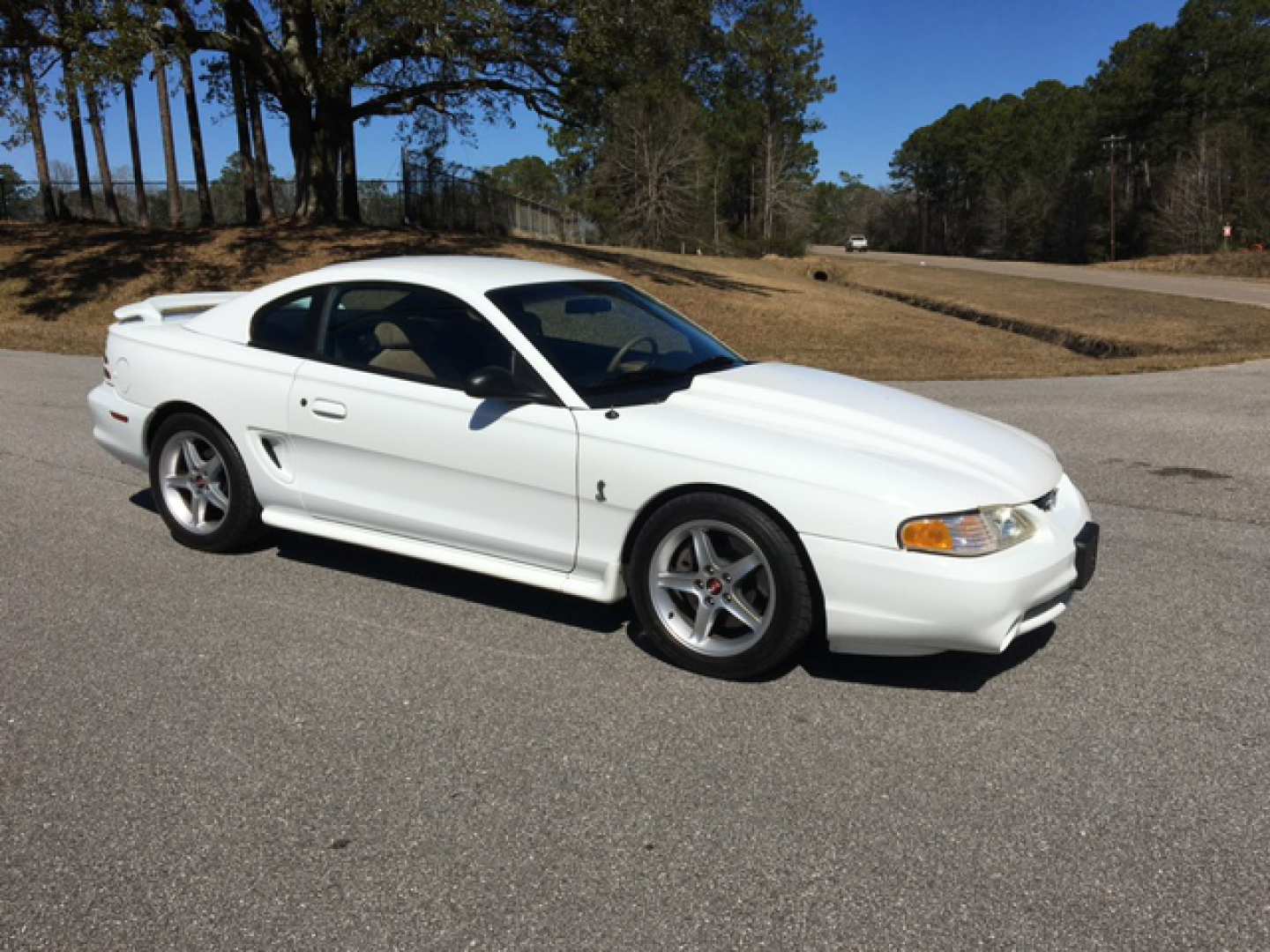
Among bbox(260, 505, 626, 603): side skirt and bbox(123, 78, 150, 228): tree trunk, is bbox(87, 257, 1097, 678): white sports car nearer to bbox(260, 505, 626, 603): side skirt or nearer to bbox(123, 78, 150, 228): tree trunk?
bbox(260, 505, 626, 603): side skirt

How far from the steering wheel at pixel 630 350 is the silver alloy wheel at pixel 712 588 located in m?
0.96

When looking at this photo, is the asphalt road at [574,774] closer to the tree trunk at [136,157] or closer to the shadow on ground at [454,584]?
the shadow on ground at [454,584]

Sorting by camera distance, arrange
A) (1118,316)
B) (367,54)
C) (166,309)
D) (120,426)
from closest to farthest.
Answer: (120,426)
(166,309)
(367,54)
(1118,316)

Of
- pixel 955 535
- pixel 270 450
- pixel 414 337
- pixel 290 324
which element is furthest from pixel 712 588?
pixel 290 324

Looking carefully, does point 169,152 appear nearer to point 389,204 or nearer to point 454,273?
point 389,204

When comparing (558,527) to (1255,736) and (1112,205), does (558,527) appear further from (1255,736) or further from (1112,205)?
(1112,205)

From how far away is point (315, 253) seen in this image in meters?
22.4

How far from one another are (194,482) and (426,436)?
1607 mm

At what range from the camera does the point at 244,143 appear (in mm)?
28312

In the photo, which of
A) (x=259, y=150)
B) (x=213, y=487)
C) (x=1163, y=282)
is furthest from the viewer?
(x=1163, y=282)

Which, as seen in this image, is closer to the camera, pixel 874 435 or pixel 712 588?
pixel 712 588

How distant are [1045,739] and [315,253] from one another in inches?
833

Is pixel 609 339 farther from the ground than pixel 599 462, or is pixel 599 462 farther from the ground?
pixel 609 339

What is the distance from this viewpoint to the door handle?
483 cm
